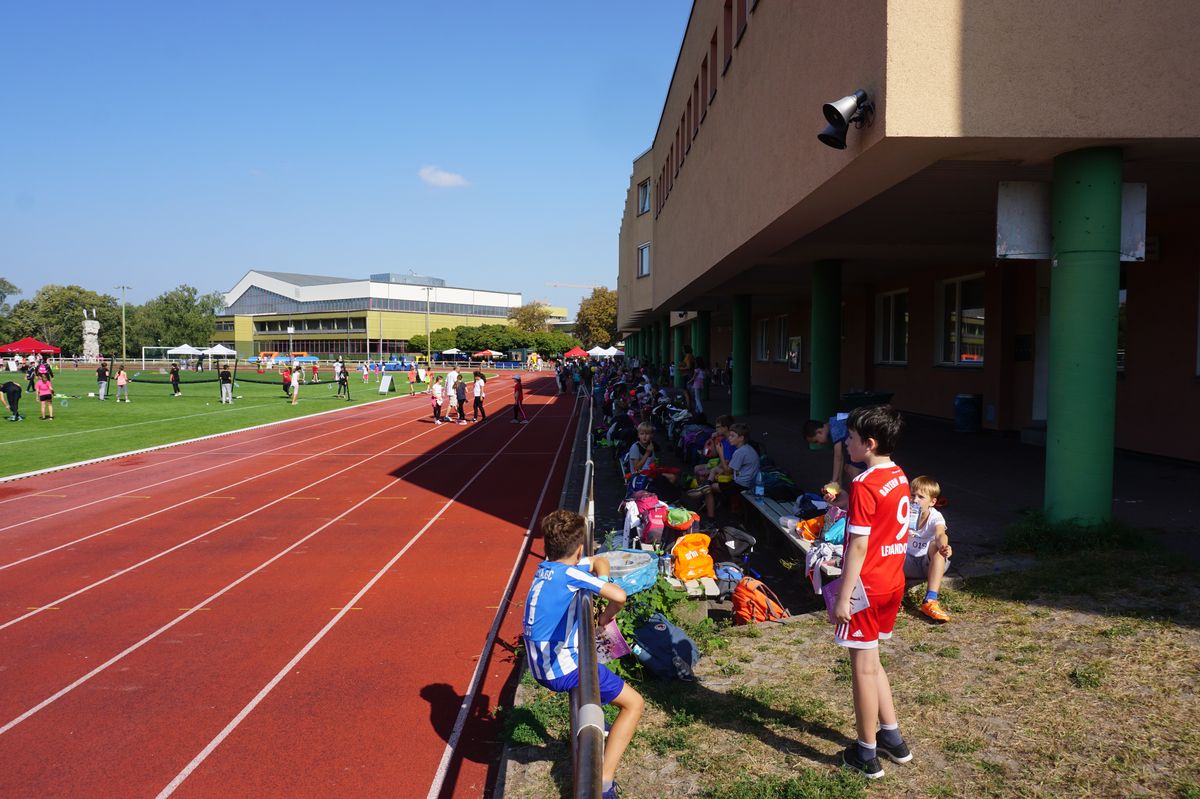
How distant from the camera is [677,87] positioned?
22.9 meters

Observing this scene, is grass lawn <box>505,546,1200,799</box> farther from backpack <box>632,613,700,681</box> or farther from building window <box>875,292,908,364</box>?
building window <box>875,292,908,364</box>

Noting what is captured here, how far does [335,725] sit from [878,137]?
19.2 ft

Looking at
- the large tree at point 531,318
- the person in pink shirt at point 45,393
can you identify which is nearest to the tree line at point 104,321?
the large tree at point 531,318

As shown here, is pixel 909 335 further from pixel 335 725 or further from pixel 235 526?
pixel 335 725

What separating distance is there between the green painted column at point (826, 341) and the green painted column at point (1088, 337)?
7594 millimetres

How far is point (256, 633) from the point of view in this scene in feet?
22.9

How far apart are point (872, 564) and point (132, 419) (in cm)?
2980

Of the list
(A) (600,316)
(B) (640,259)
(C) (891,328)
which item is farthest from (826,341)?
(A) (600,316)

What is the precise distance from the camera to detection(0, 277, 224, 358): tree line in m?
115

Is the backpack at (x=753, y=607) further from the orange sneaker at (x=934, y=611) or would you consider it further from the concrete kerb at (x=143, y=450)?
the concrete kerb at (x=143, y=450)

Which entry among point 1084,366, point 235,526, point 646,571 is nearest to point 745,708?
point 646,571

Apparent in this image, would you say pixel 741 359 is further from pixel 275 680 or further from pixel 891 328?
pixel 275 680

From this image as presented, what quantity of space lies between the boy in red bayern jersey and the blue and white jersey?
1.14 m

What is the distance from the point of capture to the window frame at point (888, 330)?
18.5 m
